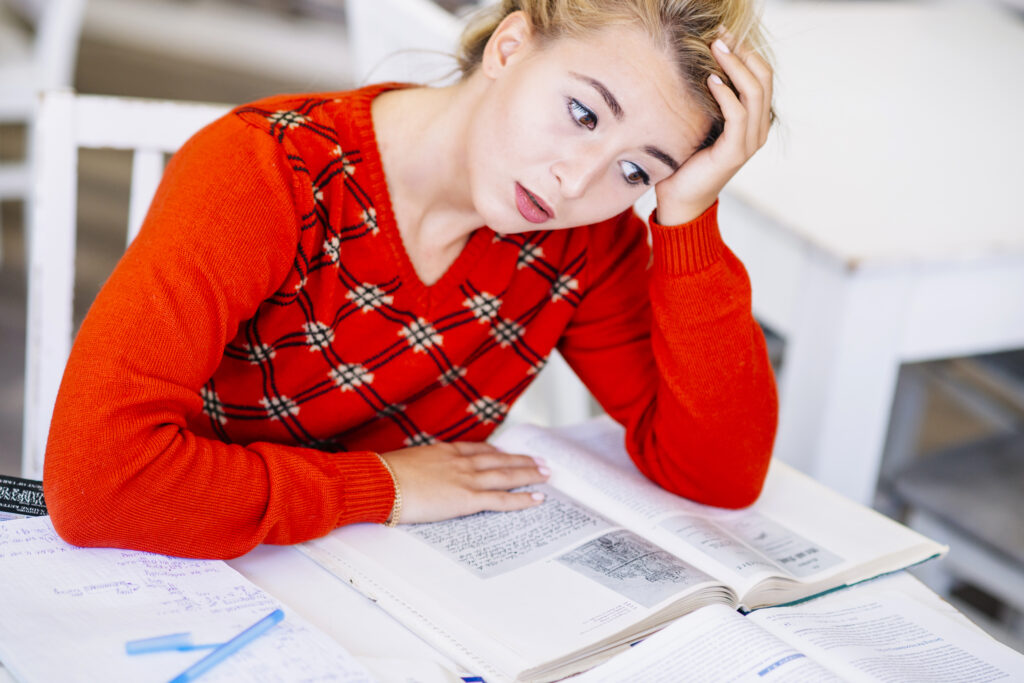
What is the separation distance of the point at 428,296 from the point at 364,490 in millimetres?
219

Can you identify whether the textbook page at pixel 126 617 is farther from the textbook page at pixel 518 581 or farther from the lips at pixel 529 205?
the lips at pixel 529 205

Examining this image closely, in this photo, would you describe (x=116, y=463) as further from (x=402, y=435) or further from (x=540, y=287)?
(x=540, y=287)

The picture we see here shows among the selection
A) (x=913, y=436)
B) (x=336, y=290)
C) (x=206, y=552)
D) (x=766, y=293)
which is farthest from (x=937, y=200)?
(x=206, y=552)

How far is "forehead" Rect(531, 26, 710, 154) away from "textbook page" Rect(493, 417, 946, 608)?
319 mm

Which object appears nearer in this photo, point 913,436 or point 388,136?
point 388,136

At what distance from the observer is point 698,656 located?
701 mm

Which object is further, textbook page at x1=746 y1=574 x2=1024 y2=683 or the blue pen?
textbook page at x1=746 y1=574 x2=1024 y2=683

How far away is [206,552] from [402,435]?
0.32 m

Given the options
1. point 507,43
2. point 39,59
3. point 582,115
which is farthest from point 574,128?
point 39,59

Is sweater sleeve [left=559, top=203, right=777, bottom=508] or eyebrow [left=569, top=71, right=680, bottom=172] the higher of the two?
eyebrow [left=569, top=71, right=680, bottom=172]

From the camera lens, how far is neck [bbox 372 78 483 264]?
98cm

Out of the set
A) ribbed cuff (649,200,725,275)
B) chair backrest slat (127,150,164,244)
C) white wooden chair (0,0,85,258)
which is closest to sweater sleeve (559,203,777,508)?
ribbed cuff (649,200,725,275)

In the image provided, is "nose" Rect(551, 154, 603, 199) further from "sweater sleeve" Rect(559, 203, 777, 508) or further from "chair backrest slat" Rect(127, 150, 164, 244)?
"chair backrest slat" Rect(127, 150, 164, 244)

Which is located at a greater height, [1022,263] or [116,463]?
[1022,263]
